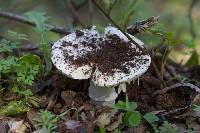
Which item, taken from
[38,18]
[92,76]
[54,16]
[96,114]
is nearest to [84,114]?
[96,114]

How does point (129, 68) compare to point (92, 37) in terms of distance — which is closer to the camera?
point (129, 68)

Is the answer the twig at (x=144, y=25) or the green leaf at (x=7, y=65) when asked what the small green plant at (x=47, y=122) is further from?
the twig at (x=144, y=25)

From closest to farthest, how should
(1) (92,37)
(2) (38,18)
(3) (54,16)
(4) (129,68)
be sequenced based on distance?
(4) (129,68)
(1) (92,37)
(2) (38,18)
(3) (54,16)

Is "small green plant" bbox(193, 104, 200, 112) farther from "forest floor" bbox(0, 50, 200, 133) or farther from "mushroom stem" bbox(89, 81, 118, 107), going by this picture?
"mushroom stem" bbox(89, 81, 118, 107)

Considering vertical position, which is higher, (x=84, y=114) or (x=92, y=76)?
(x=92, y=76)

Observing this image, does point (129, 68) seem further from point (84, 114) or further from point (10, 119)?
point (10, 119)
